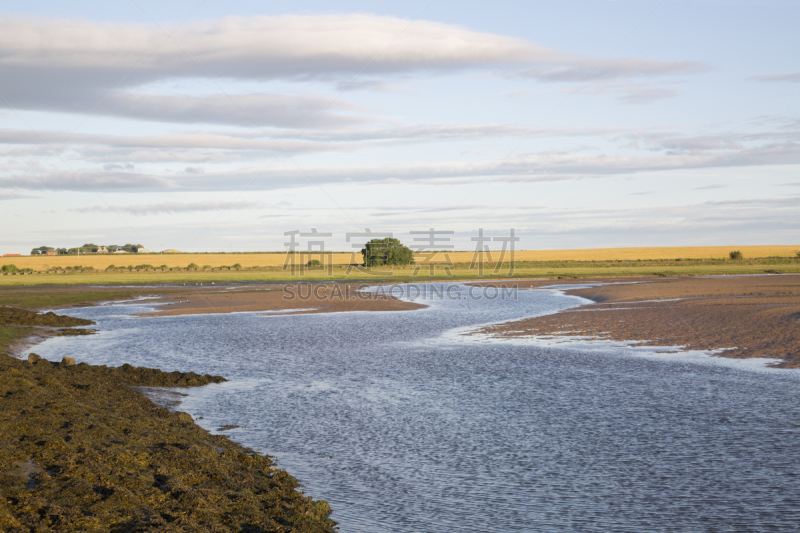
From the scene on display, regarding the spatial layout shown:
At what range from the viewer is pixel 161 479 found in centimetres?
984

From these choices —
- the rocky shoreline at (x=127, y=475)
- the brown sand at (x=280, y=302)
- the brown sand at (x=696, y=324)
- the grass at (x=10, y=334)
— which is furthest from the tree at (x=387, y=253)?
the rocky shoreline at (x=127, y=475)

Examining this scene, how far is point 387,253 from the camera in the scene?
126500 mm

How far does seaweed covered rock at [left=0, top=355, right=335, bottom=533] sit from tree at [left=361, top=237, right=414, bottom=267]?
4396 inches

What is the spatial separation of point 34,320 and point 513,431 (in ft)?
101

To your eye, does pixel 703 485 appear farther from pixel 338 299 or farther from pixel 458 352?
pixel 338 299

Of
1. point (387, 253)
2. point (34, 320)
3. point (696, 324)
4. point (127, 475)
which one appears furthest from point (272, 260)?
point (127, 475)

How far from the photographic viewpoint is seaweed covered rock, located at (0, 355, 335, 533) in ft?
26.9

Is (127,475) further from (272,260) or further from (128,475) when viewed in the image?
(272,260)

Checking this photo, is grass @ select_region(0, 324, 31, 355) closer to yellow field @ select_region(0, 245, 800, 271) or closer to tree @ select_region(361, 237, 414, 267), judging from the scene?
tree @ select_region(361, 237, 414, 267)

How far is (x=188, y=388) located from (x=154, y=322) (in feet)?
68.4

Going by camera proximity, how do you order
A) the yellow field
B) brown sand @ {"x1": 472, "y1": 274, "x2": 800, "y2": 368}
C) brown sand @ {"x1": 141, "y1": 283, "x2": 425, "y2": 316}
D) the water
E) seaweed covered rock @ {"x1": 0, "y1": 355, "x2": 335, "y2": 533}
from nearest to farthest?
1. seaweed covered rock @ {"x1": 0, "y1": 355, "x2": 335, "y2": 533}
2. the water
3. brown sand @ {"x1": 472, "y1": 274, "x2": 800, "y2": 368}
4. brown sand @ {"x1": 141, "y1": 283, "x2": 425, "y2": 316}
5. the yellow field

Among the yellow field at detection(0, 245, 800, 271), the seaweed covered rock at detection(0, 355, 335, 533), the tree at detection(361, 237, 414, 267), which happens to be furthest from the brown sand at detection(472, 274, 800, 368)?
the yellow field at detection(0, 245, 800, 271)

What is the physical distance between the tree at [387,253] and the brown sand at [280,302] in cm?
6099

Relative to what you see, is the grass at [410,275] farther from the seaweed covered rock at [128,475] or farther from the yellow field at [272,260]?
the seaweed covered rock at [128,475]
